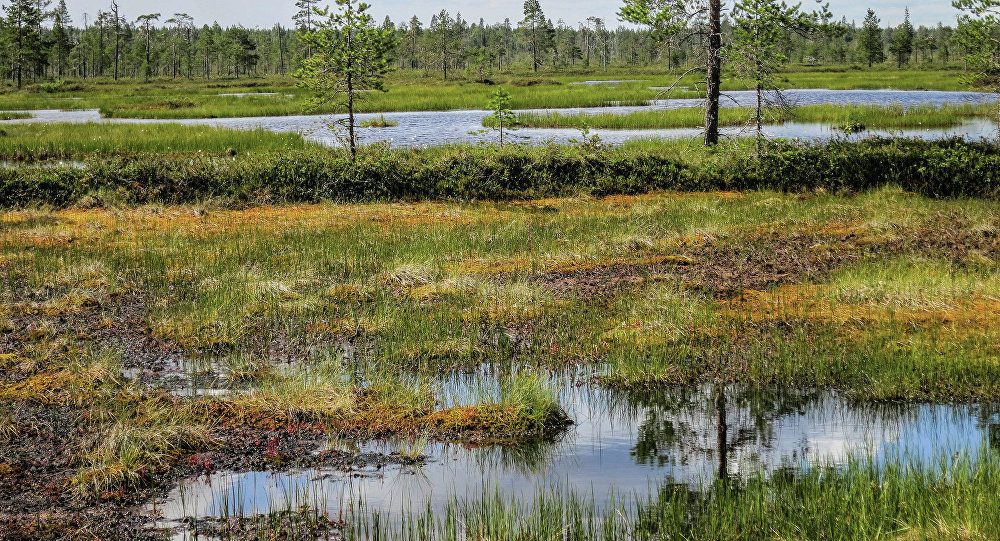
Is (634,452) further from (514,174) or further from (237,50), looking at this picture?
(237,50)

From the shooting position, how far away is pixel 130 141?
31594 mm

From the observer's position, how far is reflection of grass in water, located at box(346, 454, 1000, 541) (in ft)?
17.1

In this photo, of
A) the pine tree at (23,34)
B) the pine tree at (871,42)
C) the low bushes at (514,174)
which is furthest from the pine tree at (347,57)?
the pine tree at (871,42)

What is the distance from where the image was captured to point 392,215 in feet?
62.7

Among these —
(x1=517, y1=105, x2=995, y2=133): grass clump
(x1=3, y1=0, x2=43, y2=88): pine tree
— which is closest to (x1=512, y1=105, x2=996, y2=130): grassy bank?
(x1=517, y1=105, x2=995, y2=133): grass clump

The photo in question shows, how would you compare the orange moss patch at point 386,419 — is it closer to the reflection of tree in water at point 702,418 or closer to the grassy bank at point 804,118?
the reflection of tree in water at point 702,418

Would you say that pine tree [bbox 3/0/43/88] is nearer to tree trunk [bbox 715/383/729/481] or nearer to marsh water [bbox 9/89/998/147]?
marsh water [bbox 9/89/998/147]

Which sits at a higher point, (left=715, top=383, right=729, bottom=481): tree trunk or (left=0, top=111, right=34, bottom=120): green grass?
(left=0, top=111, right=34, bottom=120): green grass

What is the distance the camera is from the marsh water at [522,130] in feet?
112

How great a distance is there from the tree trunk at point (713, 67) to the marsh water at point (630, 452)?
54.1 feet

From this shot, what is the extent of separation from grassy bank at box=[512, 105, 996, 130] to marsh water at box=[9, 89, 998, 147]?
502 mm

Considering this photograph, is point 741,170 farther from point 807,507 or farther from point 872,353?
point 807,507

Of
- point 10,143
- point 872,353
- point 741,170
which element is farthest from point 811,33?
point 10,143

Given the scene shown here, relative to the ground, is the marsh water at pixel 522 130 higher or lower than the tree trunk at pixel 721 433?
higher
